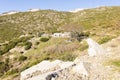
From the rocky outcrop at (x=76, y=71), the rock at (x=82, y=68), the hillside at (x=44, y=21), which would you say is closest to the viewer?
the rocky outcrop at (x=76, y=71)

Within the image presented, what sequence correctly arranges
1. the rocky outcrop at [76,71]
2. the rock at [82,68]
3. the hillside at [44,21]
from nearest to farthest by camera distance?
the rocky outcrop at [76,71], the rock at [82,68], the hillside at [44,21]

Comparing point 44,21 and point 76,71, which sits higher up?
point 76,71

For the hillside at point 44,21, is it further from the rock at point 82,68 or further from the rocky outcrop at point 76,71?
the rock at point 82,68

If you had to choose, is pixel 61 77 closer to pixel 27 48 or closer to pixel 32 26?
pixel 27 48

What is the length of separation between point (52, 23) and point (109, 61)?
101 meters

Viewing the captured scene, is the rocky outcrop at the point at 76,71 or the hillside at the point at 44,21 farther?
the hillside at the point at 44,21

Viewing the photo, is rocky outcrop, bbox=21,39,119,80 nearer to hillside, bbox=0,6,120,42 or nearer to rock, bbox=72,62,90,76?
rock, bbox=72,62,90,76

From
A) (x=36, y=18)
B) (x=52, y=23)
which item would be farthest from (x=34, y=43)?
(x=36, y=18)

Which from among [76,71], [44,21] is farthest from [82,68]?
[44,21]

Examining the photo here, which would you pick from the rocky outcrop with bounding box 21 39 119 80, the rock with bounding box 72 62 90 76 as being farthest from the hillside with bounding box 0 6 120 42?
the rock with bounding box 72 62 90 76

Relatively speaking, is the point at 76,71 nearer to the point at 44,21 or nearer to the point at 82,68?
the point at 82,68

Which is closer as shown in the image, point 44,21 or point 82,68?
point 82,68

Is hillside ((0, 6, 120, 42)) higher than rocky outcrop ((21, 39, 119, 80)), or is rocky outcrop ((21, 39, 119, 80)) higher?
rocky outcrop ((21, 39, 119, 80))

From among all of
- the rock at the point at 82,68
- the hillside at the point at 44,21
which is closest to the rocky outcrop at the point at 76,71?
the rock at the point at 82,68
